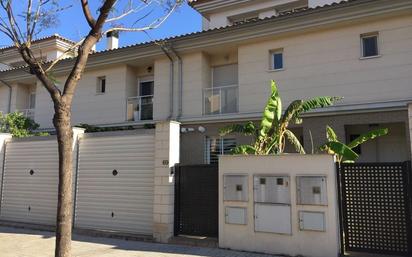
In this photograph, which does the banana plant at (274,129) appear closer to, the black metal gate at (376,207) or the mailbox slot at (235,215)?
the mailbox slot at (235,215)

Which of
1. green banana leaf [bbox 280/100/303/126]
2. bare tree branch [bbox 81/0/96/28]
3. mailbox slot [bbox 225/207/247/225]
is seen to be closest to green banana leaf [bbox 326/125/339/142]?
green banana leaf [bbox 280/100/303/126]

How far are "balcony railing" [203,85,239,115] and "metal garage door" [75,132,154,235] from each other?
5.86 m

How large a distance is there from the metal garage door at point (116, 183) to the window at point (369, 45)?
8184 millimetres

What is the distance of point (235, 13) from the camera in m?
21.5

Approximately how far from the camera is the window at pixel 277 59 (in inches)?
598

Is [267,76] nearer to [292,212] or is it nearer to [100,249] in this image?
[292,212]

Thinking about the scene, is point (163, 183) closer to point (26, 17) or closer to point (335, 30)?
point (26, 17)

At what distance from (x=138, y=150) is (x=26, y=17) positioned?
190 inches

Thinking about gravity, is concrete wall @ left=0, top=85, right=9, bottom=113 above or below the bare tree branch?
above

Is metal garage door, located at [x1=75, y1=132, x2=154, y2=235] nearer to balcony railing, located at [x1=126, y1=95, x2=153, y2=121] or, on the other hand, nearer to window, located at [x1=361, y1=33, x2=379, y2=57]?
balcony railing, located at [x1=126, y1=95, x2=153, y2=121]

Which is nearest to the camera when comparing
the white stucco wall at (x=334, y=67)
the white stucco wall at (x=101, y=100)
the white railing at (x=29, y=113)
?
the white stucco wall at (x=334, y=67)

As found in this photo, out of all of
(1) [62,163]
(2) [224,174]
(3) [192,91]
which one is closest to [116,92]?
(3) [192,91]

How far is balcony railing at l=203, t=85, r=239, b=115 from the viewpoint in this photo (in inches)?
635

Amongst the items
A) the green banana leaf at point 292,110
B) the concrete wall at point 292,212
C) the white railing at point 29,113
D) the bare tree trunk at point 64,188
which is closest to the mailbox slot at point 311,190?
the concrete wall at point 292,212
